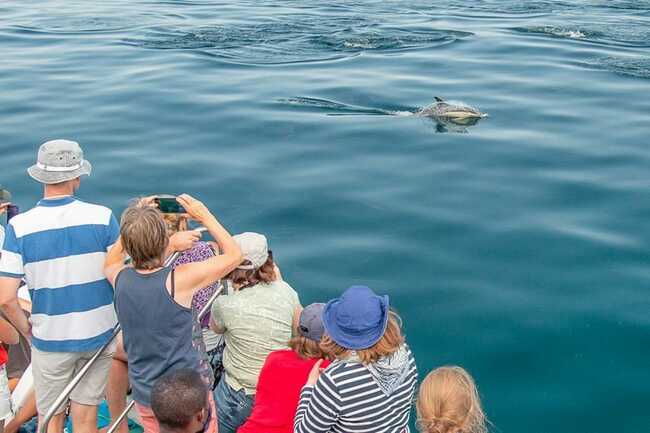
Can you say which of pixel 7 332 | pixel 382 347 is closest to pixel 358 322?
pixel 382 347

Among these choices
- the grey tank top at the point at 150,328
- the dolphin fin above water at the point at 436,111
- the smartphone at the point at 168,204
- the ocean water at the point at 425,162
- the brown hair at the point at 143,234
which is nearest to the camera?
the brown hair at the point at 143,234

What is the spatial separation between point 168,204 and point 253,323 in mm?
1180

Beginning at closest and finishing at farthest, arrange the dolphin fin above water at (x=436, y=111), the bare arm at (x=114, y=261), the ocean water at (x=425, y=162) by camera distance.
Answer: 1. the bare arm at (x=114, y=261)
2. the ocean water at (x=425, y=162)
3. the dolphin fin above water at (x=436, y=111)

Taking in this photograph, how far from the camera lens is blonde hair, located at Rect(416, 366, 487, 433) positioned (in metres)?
4.73

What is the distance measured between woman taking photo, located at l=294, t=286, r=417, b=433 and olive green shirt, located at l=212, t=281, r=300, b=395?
40.1 inches

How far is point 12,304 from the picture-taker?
5875 mm

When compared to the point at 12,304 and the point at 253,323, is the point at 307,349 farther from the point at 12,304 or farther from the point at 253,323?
the point at 12,304

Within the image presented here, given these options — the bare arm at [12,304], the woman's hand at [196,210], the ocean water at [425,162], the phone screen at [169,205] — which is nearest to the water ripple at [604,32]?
the ocean water at [425,162]

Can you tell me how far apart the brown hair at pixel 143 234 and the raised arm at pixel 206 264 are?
0.24 m

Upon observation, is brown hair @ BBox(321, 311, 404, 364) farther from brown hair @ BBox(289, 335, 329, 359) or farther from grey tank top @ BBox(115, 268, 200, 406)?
grey tank top @ BBox(115, 268, 200, 406)

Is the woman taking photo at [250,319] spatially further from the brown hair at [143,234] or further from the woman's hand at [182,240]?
the brown hair at [143,234]

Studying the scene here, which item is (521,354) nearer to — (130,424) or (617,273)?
(617,273)

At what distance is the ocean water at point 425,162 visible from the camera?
930 centimetres

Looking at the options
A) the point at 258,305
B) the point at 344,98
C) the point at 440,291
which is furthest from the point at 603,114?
the point at 258,305
